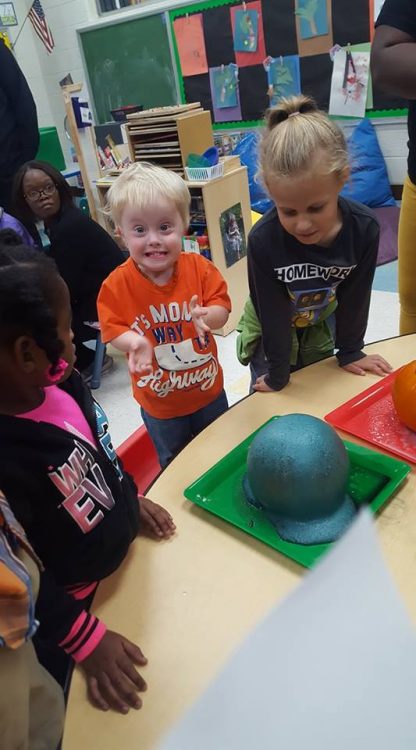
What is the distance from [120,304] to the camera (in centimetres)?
116

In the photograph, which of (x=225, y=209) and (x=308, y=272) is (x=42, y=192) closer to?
(x=225, y=209)

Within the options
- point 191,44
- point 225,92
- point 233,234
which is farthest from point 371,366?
Answer: point 191,44

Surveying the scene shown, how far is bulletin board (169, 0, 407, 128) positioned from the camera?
3.13m

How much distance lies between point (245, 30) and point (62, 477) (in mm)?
3623

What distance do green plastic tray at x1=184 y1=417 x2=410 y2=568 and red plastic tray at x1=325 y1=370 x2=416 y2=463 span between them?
0.04 meters

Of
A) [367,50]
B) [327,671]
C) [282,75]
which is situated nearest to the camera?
[327,671]

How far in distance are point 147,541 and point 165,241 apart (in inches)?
24.0

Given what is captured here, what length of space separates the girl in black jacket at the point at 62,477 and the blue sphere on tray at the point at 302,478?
15 cm

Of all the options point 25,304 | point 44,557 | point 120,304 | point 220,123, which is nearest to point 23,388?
point 25,304

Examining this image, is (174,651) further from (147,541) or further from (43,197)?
(43,197)

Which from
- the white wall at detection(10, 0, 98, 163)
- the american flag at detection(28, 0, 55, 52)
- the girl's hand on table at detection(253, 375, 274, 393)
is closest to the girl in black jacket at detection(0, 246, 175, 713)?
the girl's hand on table at detection(253, 375, 274, 393)

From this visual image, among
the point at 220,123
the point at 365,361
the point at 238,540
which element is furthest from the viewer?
the point at 220,123

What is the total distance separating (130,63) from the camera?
13.4ft

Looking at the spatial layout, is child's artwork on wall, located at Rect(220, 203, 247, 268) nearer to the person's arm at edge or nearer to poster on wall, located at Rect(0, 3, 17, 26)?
the person's arm at edge
